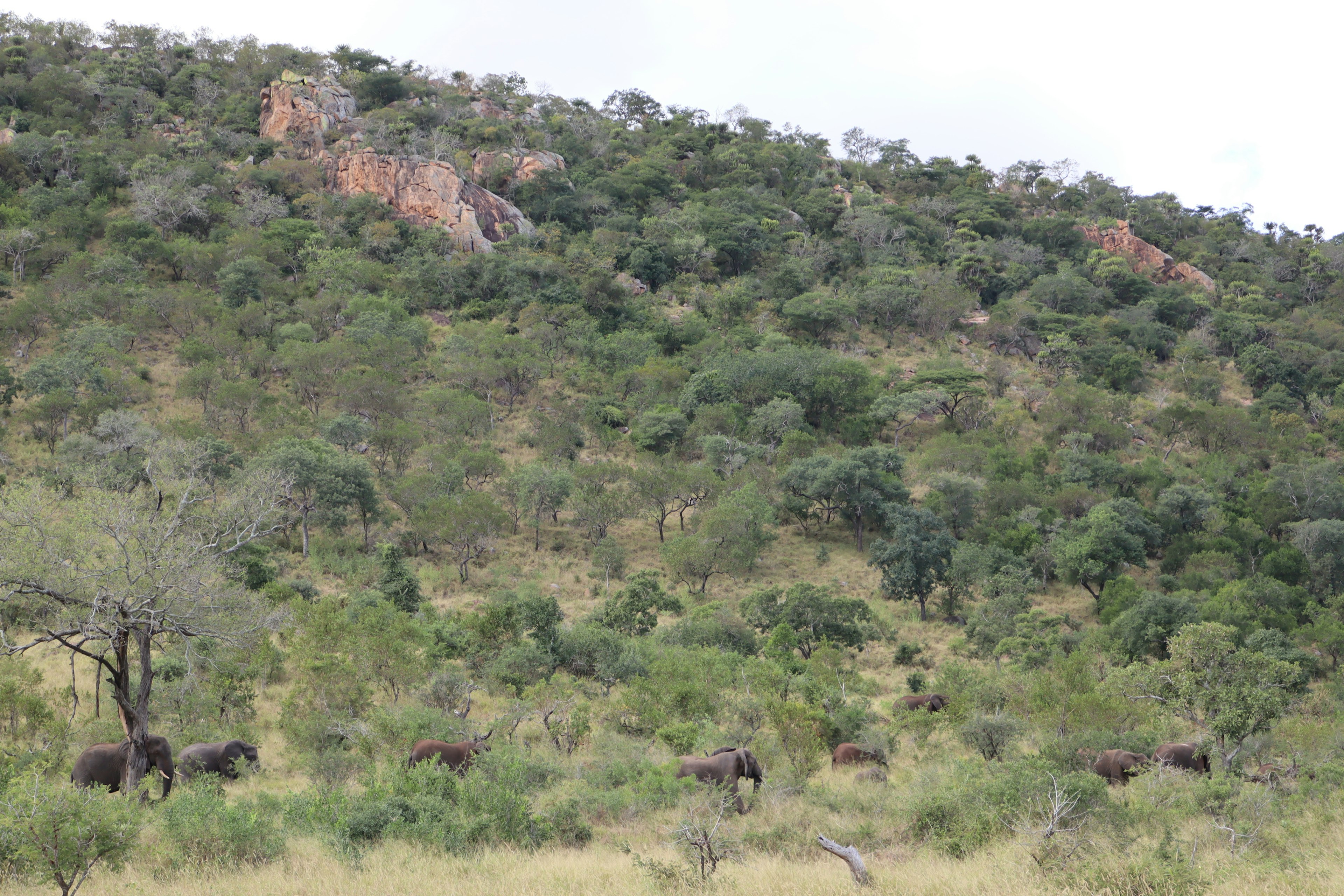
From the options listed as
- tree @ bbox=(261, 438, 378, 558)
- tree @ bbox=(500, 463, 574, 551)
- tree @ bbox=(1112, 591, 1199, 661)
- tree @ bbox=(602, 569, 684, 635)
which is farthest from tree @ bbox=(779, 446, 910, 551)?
tree @ bbox=(261, 438, 378, 558)

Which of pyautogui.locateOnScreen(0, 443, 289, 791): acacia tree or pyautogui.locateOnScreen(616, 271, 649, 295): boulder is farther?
pyautogui.locateOnScreen(616, 271, 649, 295): boulder

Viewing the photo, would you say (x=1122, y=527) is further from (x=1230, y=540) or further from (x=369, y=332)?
(x=369, y=332)

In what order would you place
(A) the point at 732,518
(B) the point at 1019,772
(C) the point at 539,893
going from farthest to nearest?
(A) the point at 732,518 → (B) the point at 1019,772 → (C) the point at 539,893

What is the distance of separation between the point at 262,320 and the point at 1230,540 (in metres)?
50.4

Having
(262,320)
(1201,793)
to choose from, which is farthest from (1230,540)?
(262,320)

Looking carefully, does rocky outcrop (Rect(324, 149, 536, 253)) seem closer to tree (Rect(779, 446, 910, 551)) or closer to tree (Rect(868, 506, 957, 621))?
tree (Rect(779, 446, 910, 551))

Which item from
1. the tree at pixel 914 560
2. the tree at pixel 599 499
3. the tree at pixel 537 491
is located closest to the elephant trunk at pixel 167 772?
the tree at pixel 537 491

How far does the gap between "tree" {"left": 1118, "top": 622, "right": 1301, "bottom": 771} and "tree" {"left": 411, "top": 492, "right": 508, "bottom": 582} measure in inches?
942

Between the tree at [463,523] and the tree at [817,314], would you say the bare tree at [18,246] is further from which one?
the tree at [817,314]

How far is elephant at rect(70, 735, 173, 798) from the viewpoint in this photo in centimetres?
1150

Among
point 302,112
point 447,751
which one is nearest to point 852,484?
point 447,751

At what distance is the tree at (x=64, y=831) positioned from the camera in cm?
705

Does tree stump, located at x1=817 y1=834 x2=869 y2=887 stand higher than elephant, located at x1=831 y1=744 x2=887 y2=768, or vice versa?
tree stump, located at x1=817 y1=834 x2=869 y2=887

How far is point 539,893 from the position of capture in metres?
7.79
